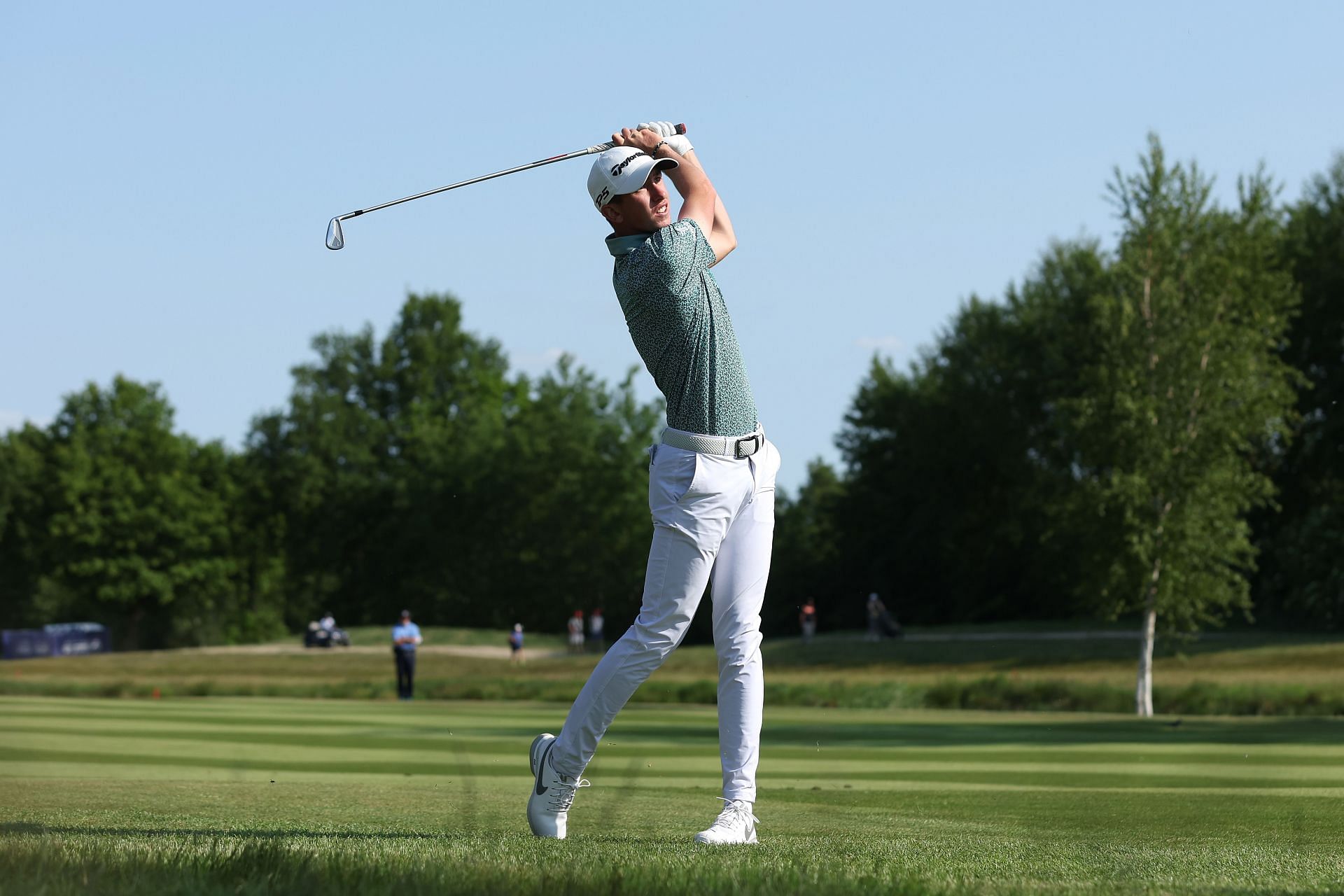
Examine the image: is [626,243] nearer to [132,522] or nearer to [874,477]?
[874,477]

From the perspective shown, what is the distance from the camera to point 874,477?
63.2 metres

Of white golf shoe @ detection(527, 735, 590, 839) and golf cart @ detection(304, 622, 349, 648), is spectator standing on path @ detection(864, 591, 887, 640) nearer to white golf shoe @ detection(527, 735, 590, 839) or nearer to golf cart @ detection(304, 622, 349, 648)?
golf cart @ detection(304, 622, 349, 648)

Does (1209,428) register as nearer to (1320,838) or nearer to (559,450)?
(1320,838)

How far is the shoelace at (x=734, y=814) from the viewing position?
502cm

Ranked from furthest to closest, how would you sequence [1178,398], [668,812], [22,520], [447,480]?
[22,520] → [447,480] → [1178,398] → [668,812]

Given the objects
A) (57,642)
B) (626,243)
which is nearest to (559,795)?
(626,243)

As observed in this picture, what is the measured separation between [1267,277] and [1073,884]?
24.7 metres

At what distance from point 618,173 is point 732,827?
2123mm

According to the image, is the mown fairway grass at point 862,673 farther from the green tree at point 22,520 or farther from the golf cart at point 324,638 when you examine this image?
the green tree at point 22,520

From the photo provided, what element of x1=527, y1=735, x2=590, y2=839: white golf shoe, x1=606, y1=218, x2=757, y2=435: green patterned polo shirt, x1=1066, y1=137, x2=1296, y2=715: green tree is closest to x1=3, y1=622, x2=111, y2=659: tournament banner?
x1=1066, y1=137, x2=1296, y2=715: green tree

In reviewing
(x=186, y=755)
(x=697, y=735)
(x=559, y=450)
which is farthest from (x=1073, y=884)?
(x=559, y=450)

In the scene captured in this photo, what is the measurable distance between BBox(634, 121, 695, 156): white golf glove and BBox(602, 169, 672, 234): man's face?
17cm

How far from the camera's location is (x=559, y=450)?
7000 cm

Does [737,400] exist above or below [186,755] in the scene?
above
